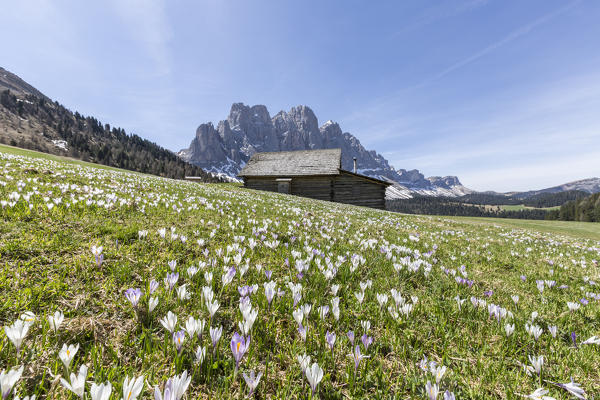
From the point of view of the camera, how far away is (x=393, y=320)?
2424mm

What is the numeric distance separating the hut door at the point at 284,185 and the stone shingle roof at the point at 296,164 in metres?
1.15

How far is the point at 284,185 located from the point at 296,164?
165 inches

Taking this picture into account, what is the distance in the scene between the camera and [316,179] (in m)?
35.2

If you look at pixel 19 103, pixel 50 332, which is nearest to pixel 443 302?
pixel 50 332

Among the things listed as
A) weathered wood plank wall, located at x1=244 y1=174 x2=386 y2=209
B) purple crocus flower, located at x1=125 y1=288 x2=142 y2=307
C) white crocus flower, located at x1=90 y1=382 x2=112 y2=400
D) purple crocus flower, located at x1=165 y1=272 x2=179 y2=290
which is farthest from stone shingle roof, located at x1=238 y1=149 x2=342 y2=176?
white crocus flower, located at x1=90 y1=382 x2=112 y2=400

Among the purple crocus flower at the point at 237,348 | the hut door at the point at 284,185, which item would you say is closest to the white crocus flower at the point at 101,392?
the purple crocus flower at the point at 237,348

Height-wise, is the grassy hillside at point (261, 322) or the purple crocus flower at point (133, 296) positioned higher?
the purple crocus flower at point (133, 296)

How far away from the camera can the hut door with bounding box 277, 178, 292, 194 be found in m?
35.7

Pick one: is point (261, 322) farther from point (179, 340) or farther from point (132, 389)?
point (132, 389)

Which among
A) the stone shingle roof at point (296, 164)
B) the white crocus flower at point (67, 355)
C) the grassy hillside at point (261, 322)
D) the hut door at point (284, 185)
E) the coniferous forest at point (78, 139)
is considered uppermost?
the coniferous forest at point (78, 139)

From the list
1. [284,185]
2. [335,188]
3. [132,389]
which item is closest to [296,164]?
[284,185]

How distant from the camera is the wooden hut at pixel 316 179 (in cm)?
3469

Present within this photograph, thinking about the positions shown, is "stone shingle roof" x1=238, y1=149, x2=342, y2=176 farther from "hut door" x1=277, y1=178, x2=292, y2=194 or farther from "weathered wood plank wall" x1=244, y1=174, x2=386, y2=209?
"hut door" x1=277, y1=178, x2=292, y2=194

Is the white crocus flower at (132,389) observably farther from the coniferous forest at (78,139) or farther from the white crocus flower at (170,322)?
the coniferous forest at (78,139)
